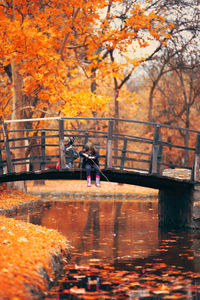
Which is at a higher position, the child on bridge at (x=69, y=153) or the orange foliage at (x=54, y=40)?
the orange foliage at (x=54, y=40)

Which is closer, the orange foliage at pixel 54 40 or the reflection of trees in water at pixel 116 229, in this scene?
the reflection of trees in water at pixel 116 229

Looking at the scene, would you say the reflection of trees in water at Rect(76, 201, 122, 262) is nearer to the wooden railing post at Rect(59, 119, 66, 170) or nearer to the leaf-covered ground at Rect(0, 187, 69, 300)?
the leaf-covered ground at Rect(0, 187, 69, 300)

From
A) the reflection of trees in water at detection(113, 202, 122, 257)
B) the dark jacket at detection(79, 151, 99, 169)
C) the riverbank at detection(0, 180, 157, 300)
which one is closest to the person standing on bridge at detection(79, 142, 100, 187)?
the dark jacket at detection(79, 151, 99, 169)

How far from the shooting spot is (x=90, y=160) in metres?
17.0

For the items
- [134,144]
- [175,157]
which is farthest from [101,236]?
[134,144]

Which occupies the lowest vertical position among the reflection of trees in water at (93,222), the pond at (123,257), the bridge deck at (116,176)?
the reflection of trees in water at (93,222)

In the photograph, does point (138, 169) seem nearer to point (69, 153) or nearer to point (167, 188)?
point (69, 153)

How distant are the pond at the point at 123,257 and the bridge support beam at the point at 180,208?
0.48 m

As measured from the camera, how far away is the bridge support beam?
17.6 meters

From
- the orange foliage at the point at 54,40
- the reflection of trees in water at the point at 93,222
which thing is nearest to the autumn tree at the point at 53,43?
the orange foliage at the point at 54,40

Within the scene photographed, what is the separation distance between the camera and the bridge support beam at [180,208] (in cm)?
1764

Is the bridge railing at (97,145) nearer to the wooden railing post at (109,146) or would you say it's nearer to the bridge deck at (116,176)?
the wooden railing post at (109,146)

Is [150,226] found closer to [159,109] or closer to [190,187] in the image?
[190,187]

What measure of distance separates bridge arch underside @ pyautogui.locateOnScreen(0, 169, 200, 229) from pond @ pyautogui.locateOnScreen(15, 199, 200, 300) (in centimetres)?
58
